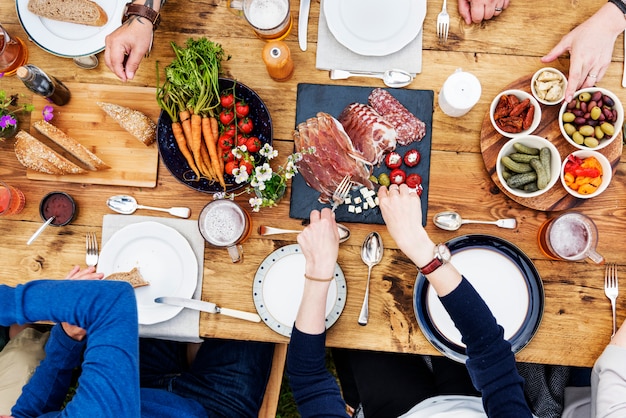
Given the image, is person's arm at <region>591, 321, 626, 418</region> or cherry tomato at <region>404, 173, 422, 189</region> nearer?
person's arm at <region>591, 321, 626, 418</region>

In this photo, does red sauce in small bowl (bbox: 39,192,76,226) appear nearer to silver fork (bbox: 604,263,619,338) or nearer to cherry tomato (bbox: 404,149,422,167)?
cherry tomato (bbox: 404,149,422,167)

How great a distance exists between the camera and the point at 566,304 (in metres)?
1.60

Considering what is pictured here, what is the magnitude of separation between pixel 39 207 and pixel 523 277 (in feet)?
5.70

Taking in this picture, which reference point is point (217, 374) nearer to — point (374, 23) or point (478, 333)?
point (478, 333)

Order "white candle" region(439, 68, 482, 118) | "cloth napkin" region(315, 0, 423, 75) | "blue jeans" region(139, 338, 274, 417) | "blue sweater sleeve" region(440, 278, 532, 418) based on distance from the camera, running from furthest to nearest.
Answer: "blue jeans" region(139, 338, 274, 417) < "cloth napkin" region(315, 0, 423, 75) < "white candle" region(439, 68, 482, 118) < "blue sweater sleeve" region(440, 278, 532, 418)

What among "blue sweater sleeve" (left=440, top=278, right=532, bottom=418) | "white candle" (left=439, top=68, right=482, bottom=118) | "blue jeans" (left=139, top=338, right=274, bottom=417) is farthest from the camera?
"blue jeans" (left=139, top=338, right=274, bottom=417)

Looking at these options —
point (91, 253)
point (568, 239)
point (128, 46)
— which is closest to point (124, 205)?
point (91, 253)

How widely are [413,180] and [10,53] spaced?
154cm

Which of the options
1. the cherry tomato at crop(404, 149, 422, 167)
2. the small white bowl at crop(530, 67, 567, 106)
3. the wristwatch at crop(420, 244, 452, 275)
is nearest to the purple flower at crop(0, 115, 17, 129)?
the cherry tomato at crop(404, 149, 422, 167)

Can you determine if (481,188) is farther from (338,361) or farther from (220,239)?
(338,361)

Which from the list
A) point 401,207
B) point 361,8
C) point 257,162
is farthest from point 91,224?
point 361,8

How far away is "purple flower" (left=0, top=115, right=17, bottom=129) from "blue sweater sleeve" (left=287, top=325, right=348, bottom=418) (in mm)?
1246

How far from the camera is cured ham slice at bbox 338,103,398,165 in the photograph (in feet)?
5.27

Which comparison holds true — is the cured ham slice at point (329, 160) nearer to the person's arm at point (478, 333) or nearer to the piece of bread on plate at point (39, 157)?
the person's arm at point (478, 333)
